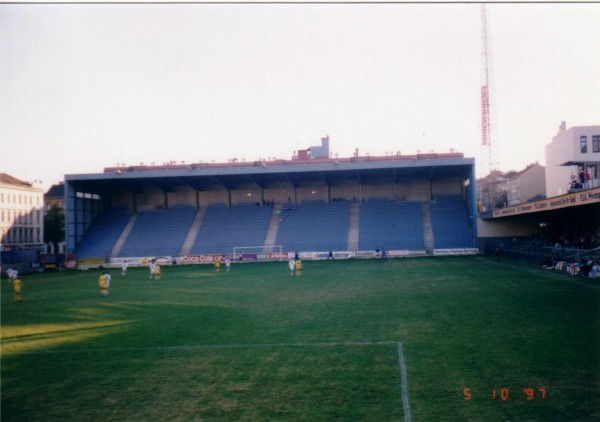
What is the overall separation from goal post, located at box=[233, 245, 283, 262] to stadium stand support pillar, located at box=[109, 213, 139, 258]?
47.9 ft

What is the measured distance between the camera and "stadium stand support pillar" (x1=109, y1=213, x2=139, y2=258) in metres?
53.8

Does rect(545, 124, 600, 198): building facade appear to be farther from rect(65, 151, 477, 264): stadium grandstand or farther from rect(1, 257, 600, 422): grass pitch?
rect(1, 257, 600, 422): grass pitch

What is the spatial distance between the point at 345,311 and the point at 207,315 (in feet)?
16.9

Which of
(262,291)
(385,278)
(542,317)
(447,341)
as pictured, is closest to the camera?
(447,341)

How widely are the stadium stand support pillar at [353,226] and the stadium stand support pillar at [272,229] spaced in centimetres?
896

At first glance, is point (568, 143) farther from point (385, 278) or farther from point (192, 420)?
point (192, 420)

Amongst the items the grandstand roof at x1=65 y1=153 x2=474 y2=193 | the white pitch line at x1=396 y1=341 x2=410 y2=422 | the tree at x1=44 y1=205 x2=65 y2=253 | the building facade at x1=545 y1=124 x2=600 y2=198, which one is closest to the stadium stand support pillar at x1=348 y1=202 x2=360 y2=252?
the grandstand roof at x1=65 y1=153 x2=474 y2=193

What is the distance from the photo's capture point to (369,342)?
470 inches

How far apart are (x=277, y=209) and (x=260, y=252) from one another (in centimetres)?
858

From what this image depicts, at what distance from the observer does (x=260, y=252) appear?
5247cm

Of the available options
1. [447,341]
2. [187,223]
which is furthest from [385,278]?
[187,223]

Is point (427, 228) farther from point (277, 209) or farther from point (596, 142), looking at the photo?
point (277, 209)

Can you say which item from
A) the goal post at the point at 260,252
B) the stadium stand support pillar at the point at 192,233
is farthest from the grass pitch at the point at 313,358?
the stadium stand support pillar at the point at 192,233
